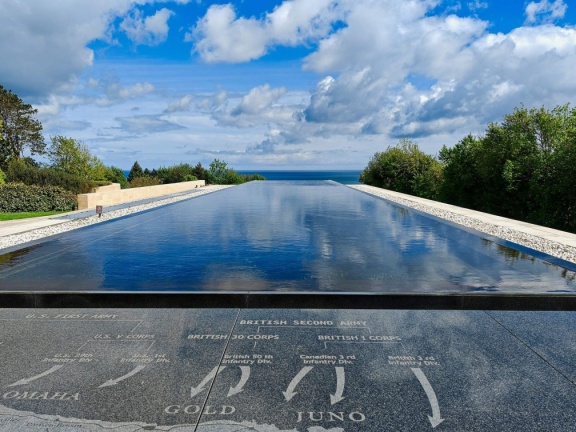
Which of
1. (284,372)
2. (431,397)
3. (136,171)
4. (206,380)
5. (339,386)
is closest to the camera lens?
(431,397)

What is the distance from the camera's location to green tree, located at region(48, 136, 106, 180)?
3962 cm

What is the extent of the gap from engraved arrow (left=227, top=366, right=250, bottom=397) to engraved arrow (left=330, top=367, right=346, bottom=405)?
69cm

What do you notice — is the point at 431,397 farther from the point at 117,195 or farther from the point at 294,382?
the point at 117,195

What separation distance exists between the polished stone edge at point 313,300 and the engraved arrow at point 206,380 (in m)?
1.54

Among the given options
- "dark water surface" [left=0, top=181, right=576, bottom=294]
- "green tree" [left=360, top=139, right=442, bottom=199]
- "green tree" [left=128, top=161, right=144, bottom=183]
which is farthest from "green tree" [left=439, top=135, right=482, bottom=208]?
"green tree" [left=128, top=161, right=144, bottom=183]

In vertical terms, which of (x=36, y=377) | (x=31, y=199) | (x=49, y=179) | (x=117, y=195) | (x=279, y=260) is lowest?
(x=36, y=377)

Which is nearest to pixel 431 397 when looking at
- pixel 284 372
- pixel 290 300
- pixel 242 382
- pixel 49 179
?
pixel 284 372

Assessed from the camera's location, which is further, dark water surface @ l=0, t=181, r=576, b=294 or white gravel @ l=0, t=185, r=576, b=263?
white gravel @ l=0, t=185, r=576, b=263

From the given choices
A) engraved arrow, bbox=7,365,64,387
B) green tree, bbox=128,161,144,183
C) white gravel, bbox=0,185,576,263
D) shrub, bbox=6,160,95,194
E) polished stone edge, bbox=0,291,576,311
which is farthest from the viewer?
green tree, bbox=128,161,144,183

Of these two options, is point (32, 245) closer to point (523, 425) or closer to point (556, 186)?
point (523, 425)

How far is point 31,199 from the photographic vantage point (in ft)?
69.7

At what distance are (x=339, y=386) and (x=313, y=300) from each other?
1822 millimetres

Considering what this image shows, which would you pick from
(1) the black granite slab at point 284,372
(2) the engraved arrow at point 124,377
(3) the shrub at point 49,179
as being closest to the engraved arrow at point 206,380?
(1) the black granite slab at point 284,372

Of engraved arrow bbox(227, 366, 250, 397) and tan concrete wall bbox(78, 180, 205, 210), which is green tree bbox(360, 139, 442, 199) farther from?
engraved arrow bbox(227, 366, 250, 397)
